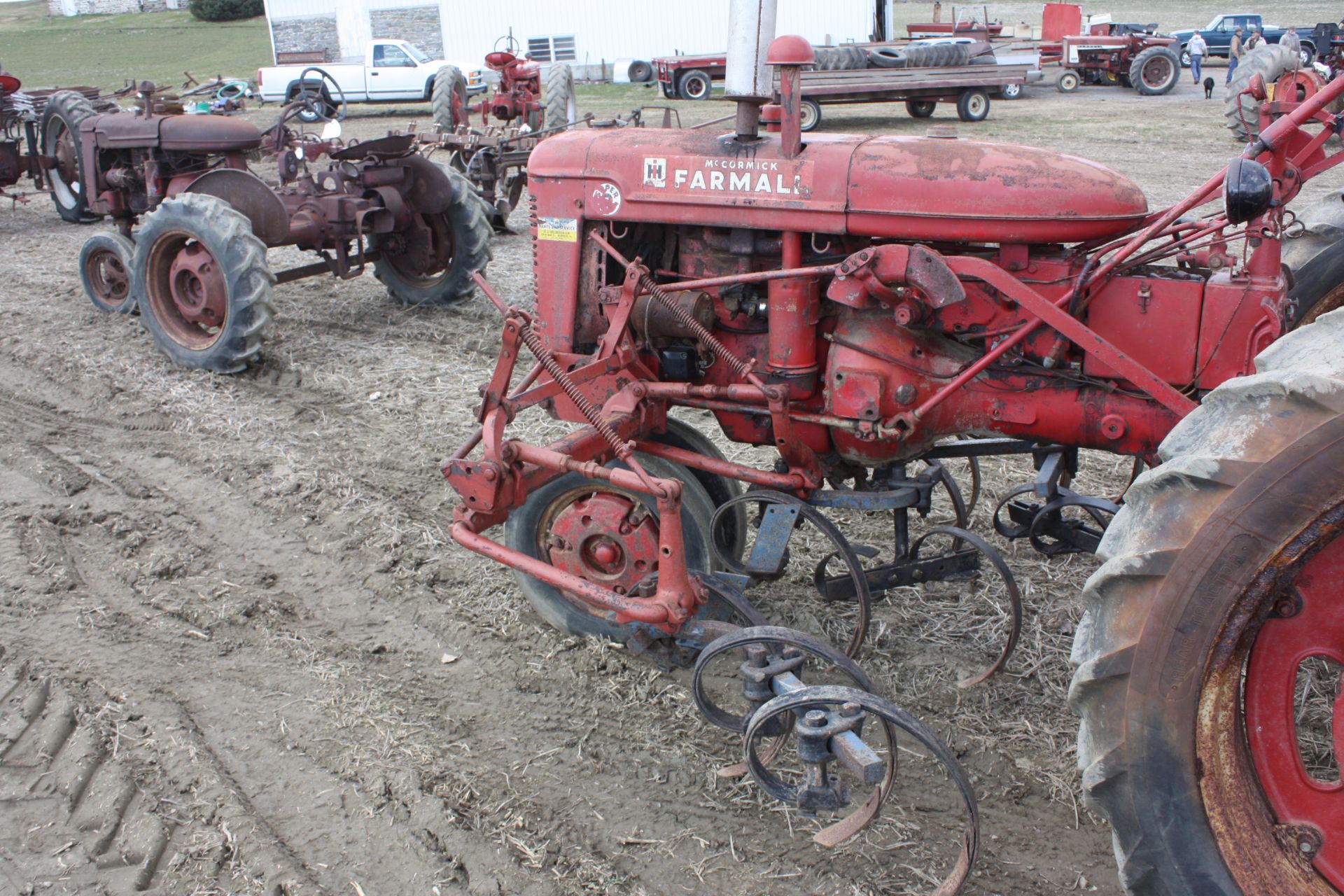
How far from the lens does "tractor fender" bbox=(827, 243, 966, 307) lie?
9.32ft

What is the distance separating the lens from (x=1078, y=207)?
284 cm

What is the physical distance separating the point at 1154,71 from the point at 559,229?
1951 cm

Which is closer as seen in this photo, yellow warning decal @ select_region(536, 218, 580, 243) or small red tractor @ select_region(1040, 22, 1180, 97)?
yellow warning decal @ select_region(536, 218, 580, 243)

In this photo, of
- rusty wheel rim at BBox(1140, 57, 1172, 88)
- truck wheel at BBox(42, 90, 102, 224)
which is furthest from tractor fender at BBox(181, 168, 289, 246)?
rusty wheel rim at BBox(1140, 57, 1172, 88)

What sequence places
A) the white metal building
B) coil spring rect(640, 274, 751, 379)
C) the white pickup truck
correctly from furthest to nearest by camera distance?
1. the white metal building
2. the white pickup truck
3. coil spring rect(640, 274, 751, 379)

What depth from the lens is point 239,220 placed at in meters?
5.88

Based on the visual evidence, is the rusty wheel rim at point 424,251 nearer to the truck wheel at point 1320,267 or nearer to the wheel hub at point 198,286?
the wheel hub at point 198,286

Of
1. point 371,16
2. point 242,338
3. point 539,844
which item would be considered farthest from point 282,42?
point 539,844

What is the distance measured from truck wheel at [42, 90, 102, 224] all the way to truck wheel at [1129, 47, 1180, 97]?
17.2 meters

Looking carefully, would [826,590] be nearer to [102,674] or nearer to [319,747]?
[319,747]

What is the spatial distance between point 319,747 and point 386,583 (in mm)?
974

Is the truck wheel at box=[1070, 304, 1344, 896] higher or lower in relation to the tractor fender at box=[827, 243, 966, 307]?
lower

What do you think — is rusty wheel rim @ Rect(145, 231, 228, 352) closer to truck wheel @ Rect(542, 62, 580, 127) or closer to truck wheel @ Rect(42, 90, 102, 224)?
truck wheel @ Rect(42, 90, 102, 224)

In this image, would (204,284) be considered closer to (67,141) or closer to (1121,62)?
(67,141)
